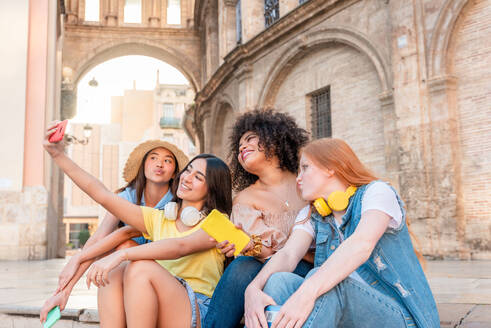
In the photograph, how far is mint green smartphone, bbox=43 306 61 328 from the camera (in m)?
2.56

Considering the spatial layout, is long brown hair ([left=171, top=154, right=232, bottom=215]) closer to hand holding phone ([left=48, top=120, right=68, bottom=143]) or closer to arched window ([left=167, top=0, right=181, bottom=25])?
hand holding phone ([left=48, top=120, right=68, bottom=143])

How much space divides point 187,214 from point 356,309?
1.27 m

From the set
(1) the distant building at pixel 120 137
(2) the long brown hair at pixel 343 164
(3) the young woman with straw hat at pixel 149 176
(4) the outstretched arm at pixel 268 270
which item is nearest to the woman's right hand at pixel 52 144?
(3) the young woman with straw hat at pixel 149 176

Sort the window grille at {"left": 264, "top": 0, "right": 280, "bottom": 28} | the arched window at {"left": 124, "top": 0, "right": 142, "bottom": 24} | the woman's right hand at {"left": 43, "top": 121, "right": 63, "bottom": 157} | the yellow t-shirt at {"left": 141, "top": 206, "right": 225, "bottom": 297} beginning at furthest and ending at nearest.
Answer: the arched window at {"left": 124, "top": 0, "right": 142, "bottom": 24}
the window grille at {"left": 264, "top": 0, "right": 280, "bottom": 28}
the yellow t-shirt at {"left": 141, "top": 206, "right": 225, "bottom": 297}
the woman's right hand at {"left": 43, "top": 121, "right": 63, "bottom": 157}

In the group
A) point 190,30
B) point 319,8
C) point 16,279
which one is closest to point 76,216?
point 190,30

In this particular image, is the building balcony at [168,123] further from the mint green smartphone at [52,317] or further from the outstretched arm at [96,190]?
the mint green smartphone at [52,317]

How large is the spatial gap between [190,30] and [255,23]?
10349 mm

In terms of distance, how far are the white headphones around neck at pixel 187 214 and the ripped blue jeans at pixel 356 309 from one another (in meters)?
1.16

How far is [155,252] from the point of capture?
2576 mm

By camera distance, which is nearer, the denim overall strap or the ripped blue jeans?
the ripped blue jeans

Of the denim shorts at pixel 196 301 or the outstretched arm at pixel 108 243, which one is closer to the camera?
the denim shorts at pixel 196 301

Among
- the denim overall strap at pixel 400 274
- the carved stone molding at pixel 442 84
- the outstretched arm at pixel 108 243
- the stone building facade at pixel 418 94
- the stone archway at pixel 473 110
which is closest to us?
the denim overall strap at pixel 400 274

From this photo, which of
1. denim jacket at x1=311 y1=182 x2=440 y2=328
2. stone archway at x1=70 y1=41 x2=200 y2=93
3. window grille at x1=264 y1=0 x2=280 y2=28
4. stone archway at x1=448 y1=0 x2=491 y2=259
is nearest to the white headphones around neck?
denim jacket at x1=311 y1=182 x2=440 y2=328

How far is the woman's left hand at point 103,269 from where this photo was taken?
2.51m
